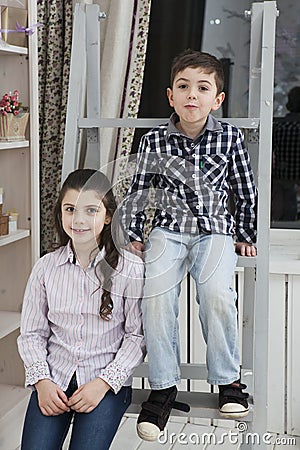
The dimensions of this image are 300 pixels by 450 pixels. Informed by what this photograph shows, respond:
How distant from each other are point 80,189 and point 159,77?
1.25 metres

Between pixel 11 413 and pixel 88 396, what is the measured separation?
2.50 feet

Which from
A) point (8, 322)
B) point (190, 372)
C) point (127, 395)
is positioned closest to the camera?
point (127, 395)

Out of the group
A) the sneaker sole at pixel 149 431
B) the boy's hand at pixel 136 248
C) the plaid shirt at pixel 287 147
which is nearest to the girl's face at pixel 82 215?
the boy's hand at pixel 136 248

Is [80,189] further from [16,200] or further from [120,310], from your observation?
[16,200]

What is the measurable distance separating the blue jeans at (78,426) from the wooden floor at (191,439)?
2.35 ft

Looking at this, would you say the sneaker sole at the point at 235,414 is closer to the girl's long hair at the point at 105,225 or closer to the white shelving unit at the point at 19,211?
the girl's long hair at the point at 105,225

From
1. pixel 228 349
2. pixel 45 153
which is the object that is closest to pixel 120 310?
pixel 228 349

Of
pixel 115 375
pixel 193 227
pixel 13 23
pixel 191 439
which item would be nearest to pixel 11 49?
pixel 13 23

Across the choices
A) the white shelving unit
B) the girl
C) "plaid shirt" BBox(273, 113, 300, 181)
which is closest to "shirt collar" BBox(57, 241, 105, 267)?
the girl

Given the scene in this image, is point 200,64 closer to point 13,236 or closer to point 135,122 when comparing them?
point 135,122

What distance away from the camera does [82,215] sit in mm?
1937

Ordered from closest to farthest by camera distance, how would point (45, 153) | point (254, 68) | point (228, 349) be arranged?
point (228, 349), point (254, 68), point (45, 153)

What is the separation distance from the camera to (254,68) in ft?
6.88

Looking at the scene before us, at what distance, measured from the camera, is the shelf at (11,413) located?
253 cm
